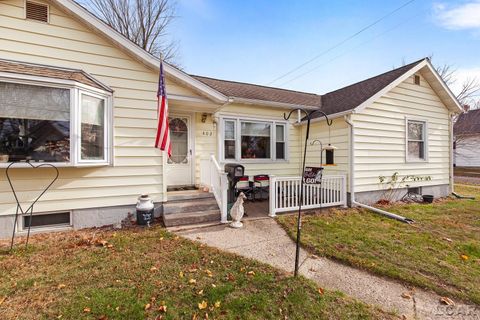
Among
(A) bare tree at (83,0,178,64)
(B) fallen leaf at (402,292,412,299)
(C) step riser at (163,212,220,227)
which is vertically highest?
(A) bare tree at (83,0,178,64)

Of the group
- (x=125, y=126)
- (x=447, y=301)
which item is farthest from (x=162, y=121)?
(x=447, y=301)

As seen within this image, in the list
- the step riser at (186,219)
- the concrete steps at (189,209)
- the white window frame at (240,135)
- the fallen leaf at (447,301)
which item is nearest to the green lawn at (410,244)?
the fallen leaf at (447,301)

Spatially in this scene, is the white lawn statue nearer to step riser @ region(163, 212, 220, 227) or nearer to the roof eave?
step riser @ region(163, 212, 220, 227)

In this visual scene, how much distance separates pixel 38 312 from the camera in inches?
95.4

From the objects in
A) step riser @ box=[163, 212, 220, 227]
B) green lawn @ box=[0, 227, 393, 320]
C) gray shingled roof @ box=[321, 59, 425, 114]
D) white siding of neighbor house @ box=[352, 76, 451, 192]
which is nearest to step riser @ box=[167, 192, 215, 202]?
step riser @ box=[163, 212, 220, 227]

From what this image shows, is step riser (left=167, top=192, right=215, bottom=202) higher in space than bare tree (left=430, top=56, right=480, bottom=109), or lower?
lower

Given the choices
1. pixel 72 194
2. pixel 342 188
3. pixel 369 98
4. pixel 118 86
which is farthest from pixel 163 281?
pixel 369 98

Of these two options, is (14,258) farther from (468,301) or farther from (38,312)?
(468,301)

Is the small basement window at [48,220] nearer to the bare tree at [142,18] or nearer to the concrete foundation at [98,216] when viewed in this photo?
the concrete foundation at [98,216]

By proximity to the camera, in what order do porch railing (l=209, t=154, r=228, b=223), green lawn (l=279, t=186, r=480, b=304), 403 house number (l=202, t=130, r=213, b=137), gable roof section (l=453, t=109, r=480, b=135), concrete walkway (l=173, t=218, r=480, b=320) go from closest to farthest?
1. concrete walkway (l=173, t=218, r=480, b=320)
2. green lawn (l=279, t=186, r=480, b=304)
3. porch railing (l=209, t=154, r=228, b=223)
4. 403 house number (l=202, t=130, r=213, b=137)
5. gable roof section (l=453, t=109, r=480, b=135)

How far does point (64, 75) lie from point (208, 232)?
428cm

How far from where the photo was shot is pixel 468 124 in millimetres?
22438

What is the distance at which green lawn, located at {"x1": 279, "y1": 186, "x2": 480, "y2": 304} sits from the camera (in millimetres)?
3264

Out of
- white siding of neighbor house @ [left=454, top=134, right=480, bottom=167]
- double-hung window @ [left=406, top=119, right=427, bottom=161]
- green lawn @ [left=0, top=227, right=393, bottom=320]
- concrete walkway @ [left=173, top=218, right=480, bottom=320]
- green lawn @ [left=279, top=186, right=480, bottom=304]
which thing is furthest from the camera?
white siding of neighbor house @ [left=454, top=134, right=480, bottom=167]
